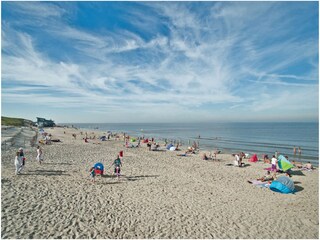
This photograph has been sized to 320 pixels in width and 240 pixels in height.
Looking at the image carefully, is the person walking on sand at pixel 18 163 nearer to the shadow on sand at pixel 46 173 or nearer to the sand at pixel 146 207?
the sand at pixel 146 207

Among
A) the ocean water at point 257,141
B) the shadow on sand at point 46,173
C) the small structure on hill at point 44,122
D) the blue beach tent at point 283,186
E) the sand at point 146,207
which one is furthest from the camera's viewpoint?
the small structure on hill at point 44,122

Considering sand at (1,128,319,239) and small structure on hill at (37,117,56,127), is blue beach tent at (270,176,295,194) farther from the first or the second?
small structure on hill at (37,117,56,127)

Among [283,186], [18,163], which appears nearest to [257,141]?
[283,186]

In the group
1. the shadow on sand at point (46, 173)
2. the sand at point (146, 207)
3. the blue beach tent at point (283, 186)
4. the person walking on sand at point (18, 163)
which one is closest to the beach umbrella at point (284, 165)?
the sand at point (146, 207)

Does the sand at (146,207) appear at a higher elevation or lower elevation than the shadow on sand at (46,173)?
lower

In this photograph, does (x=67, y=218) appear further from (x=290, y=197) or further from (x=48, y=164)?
(x=290, y=197)

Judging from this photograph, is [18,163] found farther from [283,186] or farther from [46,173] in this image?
[283,186]

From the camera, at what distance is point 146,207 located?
372 inches

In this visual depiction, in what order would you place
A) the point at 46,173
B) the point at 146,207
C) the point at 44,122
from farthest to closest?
the point at 44,122 → the point at 46,173 → the point at 146,207

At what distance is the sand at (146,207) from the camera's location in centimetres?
740

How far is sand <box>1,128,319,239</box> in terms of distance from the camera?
24.3ft

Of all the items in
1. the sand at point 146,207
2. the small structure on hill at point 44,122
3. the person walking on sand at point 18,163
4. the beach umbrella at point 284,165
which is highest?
the small structure on hill at point 44,122

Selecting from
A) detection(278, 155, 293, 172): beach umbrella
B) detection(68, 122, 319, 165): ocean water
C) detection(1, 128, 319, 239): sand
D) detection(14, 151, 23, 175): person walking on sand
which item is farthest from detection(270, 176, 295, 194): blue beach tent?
detection(68, 122, 319, 165): ocean water

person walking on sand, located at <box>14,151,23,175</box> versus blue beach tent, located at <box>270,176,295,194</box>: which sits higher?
person walking on sand, located at <box>14,151,23,175</box>
